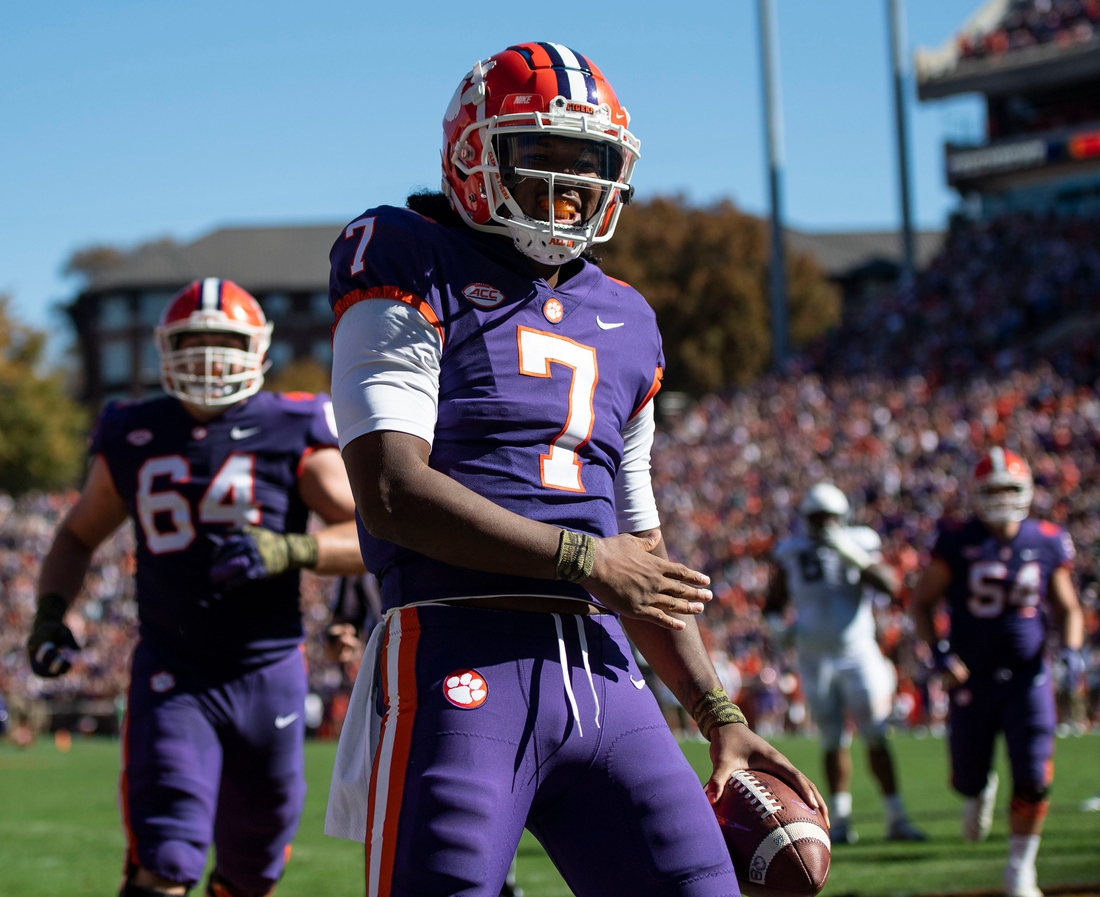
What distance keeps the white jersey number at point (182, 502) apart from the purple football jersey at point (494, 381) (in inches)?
71.6

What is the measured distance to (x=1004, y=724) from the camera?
6637 mm

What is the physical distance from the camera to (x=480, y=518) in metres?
2.23

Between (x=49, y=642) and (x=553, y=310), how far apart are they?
239 centimetres

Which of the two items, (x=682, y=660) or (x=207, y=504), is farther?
(x=207, y=504)

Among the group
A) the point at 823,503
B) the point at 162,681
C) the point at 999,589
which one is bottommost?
the point at 999,589

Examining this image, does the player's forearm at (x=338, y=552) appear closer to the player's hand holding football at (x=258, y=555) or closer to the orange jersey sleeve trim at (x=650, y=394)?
the player's hand holding football at (x=258, y=555)

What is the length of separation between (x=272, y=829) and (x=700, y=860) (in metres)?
2.23

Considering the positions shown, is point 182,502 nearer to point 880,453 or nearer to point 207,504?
point 207,504

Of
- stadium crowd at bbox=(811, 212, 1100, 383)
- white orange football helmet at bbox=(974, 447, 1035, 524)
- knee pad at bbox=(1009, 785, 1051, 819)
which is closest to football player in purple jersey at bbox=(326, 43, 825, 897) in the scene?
knee pad at bbox=(1009, 785, 1051, 819)

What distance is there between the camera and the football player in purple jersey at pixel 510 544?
225 cm

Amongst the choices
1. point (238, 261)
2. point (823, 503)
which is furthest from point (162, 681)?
point (238, 261)

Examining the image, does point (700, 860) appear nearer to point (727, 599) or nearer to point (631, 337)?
point (631, 337)

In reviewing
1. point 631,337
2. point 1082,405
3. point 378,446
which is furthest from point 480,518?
point 1082,405

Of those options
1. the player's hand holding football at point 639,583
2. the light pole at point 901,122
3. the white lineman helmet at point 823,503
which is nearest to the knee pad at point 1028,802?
the white lineman helmet at point 823,503
